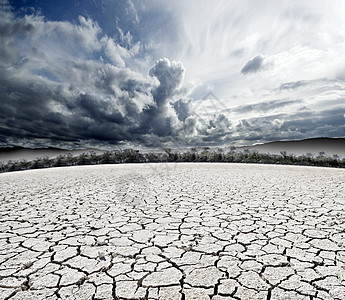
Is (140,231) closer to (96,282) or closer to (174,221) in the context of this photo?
(174,221)

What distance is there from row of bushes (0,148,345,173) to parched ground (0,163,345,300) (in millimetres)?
12312

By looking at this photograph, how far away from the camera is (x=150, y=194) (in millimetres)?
4797

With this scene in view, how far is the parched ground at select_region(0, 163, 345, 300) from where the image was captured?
1581mm

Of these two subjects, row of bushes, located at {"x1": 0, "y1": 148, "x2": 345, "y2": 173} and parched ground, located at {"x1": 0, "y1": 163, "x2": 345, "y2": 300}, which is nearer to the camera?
parched ground, located at {"x1": 0, "y1": 163, "x2": 345, "y2": 300}

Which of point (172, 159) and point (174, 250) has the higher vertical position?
point (172, 159)

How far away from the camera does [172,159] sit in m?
18.7

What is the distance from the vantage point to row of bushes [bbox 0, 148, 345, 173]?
14.2m

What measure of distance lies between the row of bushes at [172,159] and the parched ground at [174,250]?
12312mm

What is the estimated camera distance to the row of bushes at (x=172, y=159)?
14.2 meters

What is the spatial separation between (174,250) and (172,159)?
1652cm

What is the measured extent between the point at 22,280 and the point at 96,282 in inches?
23.6

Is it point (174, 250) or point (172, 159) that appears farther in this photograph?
point (172, 159)

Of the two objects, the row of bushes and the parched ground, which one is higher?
the row of bushes

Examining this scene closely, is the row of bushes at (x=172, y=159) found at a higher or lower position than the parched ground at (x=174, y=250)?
higher
